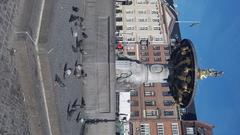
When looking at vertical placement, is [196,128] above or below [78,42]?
below

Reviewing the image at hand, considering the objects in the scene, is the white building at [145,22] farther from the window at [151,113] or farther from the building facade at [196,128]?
the building facade at [196,128]

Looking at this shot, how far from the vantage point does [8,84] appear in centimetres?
1889

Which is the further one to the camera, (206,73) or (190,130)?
(190,130)

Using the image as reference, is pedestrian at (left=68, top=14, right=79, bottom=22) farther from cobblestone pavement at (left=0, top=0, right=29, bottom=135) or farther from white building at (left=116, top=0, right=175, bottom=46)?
white building at (left=116, top=0, right=175, bottom=46)

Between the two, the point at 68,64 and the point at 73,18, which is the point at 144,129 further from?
the point at 68,64

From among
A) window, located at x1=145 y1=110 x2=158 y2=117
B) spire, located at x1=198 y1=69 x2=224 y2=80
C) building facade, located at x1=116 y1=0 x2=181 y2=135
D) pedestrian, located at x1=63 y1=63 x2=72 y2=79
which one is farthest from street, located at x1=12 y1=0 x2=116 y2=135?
window, located at x1=145 y1=110 x2=158 y2=117

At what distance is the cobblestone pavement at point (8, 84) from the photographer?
18344mm

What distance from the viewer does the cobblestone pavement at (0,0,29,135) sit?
18344 millimetres

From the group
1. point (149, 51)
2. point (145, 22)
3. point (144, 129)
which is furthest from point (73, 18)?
point (145, 22)

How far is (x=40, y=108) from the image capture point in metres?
21.2

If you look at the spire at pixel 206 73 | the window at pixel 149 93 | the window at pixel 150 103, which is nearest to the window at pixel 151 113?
the window at pixel 150 103

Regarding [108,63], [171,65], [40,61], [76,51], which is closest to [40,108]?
[40,61]

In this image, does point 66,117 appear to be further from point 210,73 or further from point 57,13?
point 210,73

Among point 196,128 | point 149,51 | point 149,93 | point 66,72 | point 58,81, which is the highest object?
point 66,72
